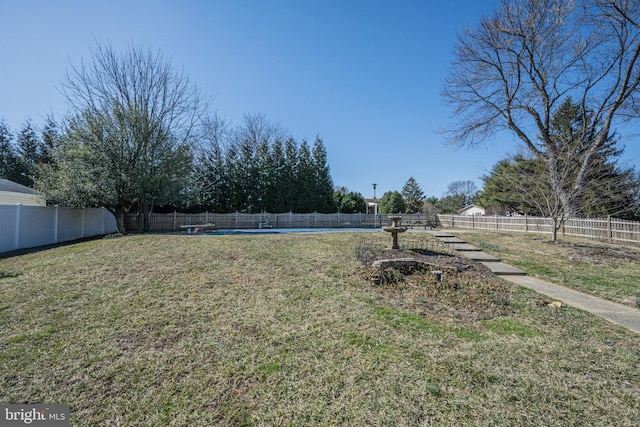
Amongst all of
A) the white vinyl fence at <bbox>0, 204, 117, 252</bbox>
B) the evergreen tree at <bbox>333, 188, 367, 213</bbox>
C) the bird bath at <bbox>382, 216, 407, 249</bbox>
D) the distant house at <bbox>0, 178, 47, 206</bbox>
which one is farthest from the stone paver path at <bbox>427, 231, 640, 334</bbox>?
the evergreen tree at <bbox>333, 188, 367, 213</bbox>

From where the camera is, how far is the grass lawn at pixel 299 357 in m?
1.94

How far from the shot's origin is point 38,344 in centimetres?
288

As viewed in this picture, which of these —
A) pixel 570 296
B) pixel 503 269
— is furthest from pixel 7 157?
pixel 570 296

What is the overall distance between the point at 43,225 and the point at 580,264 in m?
17.7

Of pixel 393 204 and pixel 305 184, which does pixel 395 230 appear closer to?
pixel 305 184

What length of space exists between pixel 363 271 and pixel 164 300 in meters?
3.56

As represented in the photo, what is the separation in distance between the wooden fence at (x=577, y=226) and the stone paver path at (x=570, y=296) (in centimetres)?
865

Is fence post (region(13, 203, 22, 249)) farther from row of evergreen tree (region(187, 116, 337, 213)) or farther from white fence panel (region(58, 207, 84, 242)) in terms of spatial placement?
row of evergreen tree (region(187, 116, 337, 213))

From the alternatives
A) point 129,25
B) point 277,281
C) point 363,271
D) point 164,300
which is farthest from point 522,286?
point 129,25

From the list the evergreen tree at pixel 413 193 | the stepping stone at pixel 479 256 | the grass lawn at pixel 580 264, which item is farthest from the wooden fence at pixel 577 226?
the evergreen tree at pixel 413 193

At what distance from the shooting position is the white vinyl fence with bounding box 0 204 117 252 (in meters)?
8.52

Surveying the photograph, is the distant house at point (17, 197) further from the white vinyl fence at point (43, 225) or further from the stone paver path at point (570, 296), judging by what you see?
the stone paver path at point (570, 296)

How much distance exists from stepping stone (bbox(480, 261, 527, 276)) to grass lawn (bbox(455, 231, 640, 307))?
29cm

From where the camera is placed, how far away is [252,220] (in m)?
18.8
